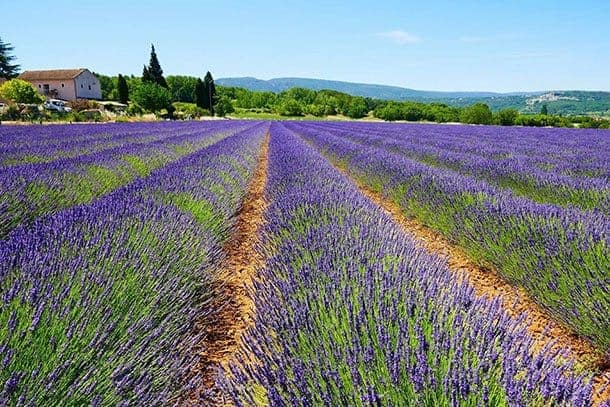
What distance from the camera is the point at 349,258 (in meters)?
2.21

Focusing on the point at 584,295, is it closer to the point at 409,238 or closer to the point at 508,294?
the point at 508,294

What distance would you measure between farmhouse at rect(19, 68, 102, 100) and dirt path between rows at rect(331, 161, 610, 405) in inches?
2623

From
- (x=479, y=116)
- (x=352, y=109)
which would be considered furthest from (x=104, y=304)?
(x=352, y=109)

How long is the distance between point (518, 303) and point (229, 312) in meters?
2.10

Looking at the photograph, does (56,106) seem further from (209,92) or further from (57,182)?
(57,182)

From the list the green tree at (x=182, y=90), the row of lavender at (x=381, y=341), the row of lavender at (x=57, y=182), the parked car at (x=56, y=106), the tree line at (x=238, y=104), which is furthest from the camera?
the green tree at (x=182, y=90)

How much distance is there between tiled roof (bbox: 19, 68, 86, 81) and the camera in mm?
61031

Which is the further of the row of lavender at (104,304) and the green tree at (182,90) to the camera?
the green tree at (182,90)

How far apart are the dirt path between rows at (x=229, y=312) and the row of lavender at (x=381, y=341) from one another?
23 centimetres

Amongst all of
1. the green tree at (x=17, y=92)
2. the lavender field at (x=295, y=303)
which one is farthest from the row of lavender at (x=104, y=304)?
the green tree at (x=17, y=92)

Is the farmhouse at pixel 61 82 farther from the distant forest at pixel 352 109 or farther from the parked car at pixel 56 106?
the parked car at pixel 56 106

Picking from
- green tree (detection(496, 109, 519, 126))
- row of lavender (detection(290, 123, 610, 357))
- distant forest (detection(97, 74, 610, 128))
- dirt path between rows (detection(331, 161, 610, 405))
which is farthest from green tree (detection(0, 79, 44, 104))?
green tree (detection(496, 109, 519, 126))

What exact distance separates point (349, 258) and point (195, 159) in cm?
475

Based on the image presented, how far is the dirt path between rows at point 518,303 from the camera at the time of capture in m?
2.11
